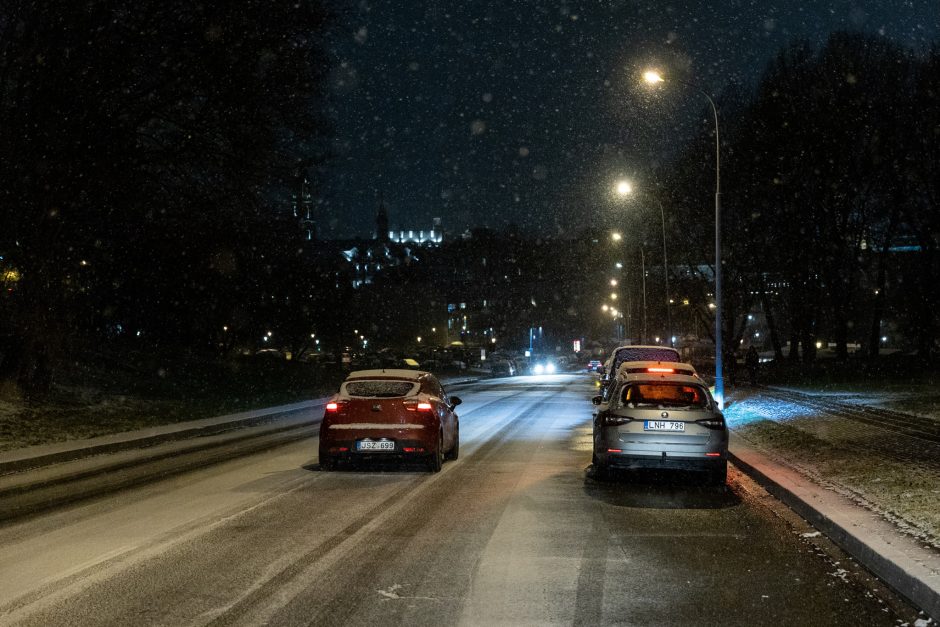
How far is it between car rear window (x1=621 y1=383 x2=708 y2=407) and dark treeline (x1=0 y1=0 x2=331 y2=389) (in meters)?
15.1

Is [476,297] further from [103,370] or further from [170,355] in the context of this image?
[103,370]

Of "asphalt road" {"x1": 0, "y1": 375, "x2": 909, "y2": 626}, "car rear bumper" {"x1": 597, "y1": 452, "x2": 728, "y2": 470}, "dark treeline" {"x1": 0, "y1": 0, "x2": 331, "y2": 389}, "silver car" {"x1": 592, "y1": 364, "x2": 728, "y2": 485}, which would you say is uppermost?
"dark treeline" {"x1": 0, "y1": 0, "x2": 331, "y2": 389}

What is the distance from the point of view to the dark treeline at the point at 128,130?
896 inches

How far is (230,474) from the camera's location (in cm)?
1526

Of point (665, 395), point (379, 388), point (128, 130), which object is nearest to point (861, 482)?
point (665, 395)

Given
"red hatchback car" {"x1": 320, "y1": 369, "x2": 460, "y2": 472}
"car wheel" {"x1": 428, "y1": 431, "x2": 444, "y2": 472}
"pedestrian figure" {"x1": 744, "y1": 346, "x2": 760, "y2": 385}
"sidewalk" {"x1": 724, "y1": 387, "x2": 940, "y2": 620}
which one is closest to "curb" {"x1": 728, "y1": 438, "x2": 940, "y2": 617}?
"sidewalk" {"x1": 724, "y1": 387, "x2": 940, "y2": 620}

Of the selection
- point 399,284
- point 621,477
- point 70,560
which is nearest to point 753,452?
point 621,477

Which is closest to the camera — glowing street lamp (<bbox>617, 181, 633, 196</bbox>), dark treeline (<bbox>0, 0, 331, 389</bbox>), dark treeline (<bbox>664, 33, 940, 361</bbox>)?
dark treeline (<bbox>0, 0, 331, 389</bbox>)

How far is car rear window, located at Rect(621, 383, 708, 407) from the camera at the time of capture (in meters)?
13.9

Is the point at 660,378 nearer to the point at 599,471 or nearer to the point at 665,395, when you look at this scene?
the point at 665,395

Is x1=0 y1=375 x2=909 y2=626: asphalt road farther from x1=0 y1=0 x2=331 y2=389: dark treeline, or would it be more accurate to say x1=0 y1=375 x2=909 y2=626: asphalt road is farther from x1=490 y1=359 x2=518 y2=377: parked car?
x1=490 y1=359 x2=518 y2=377: parked car

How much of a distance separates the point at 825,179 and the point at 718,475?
108 feet

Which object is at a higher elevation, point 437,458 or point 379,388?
point 379,388

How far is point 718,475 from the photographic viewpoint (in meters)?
Result: 13.7
